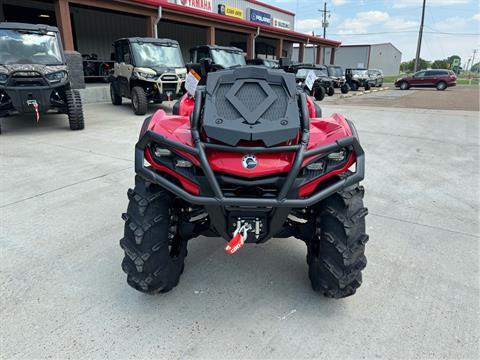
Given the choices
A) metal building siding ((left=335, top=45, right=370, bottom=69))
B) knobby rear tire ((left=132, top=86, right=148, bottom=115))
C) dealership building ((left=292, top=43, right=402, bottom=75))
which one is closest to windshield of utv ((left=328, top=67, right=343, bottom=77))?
knobby rear tire ((left=132, top=86, right=148, bottom=115))

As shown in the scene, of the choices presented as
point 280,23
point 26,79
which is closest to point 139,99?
point 26,79

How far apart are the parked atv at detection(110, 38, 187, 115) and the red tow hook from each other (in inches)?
354

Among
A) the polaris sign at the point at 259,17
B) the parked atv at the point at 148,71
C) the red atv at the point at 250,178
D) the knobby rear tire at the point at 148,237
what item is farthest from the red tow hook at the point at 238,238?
the polaris sign at the point at 259,17

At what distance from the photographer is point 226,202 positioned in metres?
1.83

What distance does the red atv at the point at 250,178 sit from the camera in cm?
187

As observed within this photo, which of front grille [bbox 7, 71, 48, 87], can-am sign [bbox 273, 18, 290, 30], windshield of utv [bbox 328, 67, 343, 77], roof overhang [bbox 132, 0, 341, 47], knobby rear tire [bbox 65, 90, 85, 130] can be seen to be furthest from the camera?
can-am sign [bbox 273, 18, 290, 30]

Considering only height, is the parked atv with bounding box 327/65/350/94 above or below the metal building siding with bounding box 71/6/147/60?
below

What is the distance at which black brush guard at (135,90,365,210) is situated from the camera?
1824 mm

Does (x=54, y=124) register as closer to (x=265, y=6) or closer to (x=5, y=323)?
(x=5, y=323)

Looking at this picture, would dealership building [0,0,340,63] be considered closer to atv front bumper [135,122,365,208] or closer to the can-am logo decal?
atv front bumper [135,122,365,208]

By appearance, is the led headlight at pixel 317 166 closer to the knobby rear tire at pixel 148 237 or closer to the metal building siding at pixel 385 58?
the knobby rear tire at pixel 148 237

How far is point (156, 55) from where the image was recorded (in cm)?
1077

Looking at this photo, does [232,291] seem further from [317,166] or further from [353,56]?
[353,56]

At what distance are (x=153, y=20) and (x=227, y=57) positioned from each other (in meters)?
5.19
